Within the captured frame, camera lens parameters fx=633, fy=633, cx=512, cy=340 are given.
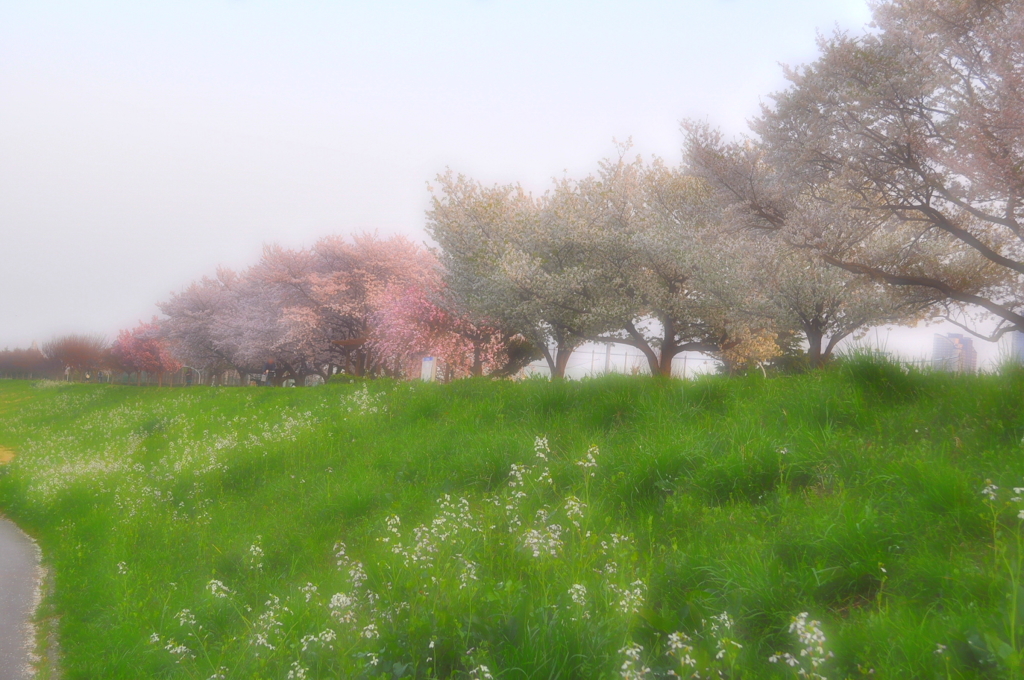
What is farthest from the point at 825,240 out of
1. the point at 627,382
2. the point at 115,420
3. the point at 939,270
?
the point at 115,420

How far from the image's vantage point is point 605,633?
4.02 m

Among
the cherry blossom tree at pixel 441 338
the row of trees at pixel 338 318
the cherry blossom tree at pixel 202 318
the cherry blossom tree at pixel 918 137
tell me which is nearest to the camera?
the cherry blossom tree at pixel 918 137

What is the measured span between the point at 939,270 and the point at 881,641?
593 inches

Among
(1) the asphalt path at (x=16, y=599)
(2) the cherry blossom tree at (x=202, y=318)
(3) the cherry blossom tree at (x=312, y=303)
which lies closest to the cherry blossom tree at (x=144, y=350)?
(2) the cherry blossom tree at (x=202, y=318)

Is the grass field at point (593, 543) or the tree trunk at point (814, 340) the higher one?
the tree trunk at point (814, 340)

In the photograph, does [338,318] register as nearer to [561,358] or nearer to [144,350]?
[561,358]

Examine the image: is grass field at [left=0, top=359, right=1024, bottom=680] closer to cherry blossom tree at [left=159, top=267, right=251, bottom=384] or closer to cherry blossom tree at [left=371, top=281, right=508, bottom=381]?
cherry blossom tree at [left=371, top=281, right=508, bottom=381]

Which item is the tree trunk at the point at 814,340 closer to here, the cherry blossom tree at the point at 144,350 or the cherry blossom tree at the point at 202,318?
the cherry blossom tree at the point at 202,318

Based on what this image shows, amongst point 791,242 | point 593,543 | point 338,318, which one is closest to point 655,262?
point 791,242

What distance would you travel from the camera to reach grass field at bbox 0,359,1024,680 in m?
3.90

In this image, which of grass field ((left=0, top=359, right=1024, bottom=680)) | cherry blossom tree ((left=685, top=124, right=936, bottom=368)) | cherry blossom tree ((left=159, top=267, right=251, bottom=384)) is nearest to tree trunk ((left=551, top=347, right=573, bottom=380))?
cherry blossom tree ((left=685, top=124, right=936, bottom=368))

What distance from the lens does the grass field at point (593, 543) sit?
12.8 ft

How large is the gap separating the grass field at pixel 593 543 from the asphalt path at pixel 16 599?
1.13ft

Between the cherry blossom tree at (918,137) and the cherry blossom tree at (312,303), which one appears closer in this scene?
the cherry blossom tree at (918,137)
